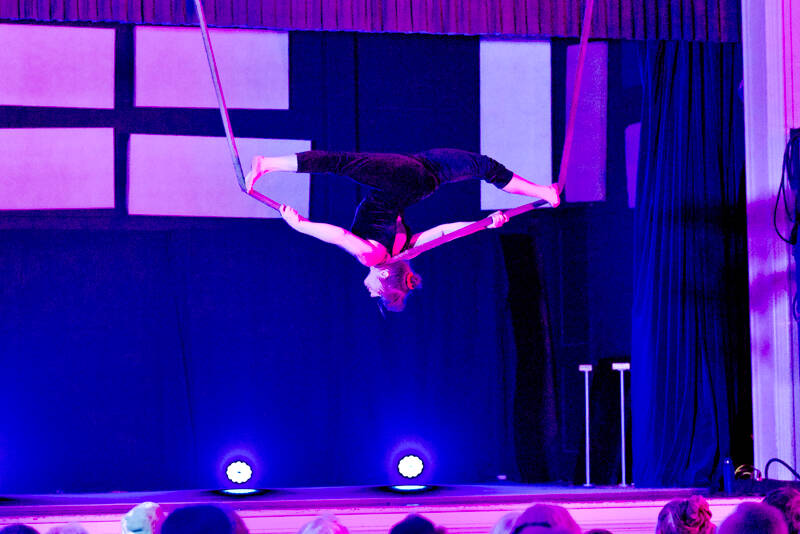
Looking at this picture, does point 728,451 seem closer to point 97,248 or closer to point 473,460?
point 473,460

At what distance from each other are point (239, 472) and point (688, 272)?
3099mm

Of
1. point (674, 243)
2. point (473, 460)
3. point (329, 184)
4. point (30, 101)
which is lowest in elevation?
point (473, 460)

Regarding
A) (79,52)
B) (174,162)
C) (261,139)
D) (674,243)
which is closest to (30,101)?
(79,52)

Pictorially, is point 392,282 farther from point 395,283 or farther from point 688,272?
point 688,272

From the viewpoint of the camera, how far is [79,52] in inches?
245

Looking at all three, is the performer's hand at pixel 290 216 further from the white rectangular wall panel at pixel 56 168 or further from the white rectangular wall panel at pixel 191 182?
the white rectangular wall panel at pixel 56 168

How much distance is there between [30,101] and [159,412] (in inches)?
82.8

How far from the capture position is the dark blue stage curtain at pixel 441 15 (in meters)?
5.55

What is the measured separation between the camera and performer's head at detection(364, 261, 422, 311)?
4.76 metres

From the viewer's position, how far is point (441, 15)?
5781 mm

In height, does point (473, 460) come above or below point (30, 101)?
below

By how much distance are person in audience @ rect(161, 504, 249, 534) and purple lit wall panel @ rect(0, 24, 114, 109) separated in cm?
467

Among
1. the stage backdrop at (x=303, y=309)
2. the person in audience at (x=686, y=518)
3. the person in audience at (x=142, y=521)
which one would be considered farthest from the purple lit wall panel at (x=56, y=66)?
the person in audience at (x=686, y=518)

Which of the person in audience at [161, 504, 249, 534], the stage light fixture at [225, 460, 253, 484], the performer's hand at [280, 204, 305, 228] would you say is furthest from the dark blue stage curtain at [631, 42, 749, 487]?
the person in audience at [161, 504, 249, 534]
